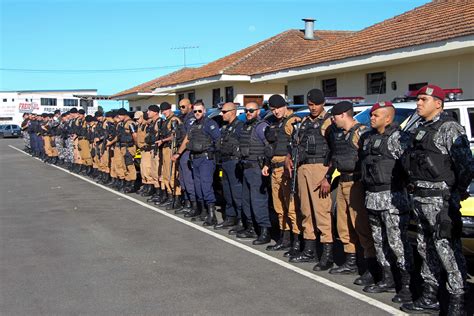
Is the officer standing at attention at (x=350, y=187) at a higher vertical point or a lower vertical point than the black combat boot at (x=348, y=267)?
higher

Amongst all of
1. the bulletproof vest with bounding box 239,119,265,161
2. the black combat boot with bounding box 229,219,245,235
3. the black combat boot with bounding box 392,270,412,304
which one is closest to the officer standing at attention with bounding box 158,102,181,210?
the black combat boot with bounding box 229,219,245,235

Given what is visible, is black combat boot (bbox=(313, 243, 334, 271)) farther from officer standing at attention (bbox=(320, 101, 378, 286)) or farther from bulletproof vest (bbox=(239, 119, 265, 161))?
bulletproof vest (bbox=(239, 119, 265, 161))

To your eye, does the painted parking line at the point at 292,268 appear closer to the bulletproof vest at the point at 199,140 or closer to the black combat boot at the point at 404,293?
the black combat boot at the point at 404,293

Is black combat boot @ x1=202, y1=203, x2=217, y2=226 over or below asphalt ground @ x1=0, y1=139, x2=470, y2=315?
over

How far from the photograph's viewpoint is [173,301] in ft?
17.9

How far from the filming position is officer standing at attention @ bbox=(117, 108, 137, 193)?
13375 mm

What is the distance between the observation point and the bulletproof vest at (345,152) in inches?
238

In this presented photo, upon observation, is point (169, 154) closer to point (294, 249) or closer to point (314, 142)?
point (294, 249)

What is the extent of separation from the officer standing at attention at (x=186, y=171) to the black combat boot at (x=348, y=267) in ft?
14.1

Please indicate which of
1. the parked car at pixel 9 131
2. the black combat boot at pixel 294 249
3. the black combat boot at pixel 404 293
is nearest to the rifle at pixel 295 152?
the black combat boot at pixel 294 249

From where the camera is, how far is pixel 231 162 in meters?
8.90

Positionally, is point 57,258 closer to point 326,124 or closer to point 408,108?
point 326,124

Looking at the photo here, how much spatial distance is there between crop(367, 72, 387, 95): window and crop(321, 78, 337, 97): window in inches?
71.6

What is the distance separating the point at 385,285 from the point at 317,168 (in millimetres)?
1622
